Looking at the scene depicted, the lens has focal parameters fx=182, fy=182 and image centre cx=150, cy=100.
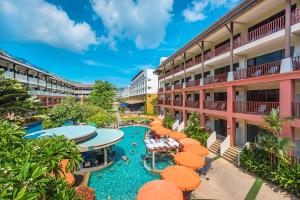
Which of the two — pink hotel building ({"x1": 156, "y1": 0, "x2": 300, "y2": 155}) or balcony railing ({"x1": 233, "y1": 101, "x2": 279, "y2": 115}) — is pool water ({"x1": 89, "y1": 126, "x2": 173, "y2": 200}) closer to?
pink hotel building ({"x1": 156, "y1": 0, "x2": 300, "y2": 155})

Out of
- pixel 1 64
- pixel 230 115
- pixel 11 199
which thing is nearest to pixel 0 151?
pixel 11 199

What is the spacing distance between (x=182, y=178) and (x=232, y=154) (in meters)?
10.2

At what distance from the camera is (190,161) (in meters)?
14.0

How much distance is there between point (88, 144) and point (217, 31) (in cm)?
1977

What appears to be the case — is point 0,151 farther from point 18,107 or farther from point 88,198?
point 18,107

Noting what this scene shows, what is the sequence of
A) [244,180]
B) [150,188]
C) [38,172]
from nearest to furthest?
[38,172] → [150,188] → [244,180]

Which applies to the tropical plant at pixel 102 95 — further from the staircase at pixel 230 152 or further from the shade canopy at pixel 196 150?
the shade canopy at pixel 196 150

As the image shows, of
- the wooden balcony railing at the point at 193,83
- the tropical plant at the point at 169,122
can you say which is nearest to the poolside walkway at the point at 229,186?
the wooden balcony railing at the point at 193,83

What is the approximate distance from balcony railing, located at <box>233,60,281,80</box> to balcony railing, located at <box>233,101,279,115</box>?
269cm

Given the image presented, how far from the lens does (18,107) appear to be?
2278 centimetres

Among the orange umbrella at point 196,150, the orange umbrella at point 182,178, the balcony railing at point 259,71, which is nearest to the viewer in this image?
the orange umbrella at point 182,178

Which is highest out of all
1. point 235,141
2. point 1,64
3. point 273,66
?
point 1,64

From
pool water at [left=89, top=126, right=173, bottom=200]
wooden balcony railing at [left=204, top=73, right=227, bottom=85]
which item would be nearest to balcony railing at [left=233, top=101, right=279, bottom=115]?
wooden balcony railing at [left=204, top=73, right=227, bottom=85]

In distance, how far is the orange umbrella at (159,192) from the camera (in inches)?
353
